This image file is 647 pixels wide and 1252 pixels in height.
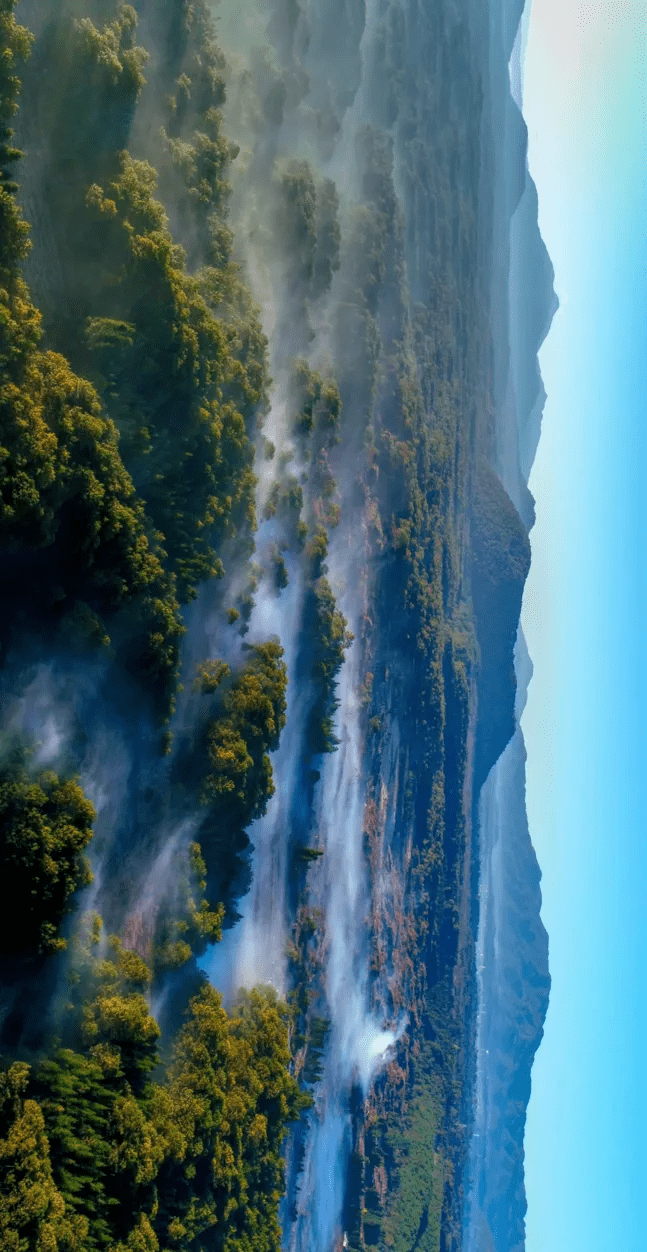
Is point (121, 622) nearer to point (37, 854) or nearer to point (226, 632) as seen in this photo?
point (37, 854)

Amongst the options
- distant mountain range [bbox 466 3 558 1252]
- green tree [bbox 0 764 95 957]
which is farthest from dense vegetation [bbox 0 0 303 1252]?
distant mountain range [bbox 466 3 558 1252]

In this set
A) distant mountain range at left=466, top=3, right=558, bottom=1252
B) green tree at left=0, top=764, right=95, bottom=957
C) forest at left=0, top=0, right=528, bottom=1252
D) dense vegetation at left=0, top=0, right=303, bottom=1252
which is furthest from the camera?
distant mountain range at left=466, top=3, right=558, bottom=1252

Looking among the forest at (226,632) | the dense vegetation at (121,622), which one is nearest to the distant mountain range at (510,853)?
the forest at (226,632)

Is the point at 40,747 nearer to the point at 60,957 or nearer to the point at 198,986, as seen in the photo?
the point at 60,957

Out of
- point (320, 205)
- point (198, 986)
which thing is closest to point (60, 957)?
point (198, 986)

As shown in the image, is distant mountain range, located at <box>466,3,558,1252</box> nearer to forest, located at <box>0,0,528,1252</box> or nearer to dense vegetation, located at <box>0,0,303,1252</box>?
forest, located at <box>0,0,528,1252</box>

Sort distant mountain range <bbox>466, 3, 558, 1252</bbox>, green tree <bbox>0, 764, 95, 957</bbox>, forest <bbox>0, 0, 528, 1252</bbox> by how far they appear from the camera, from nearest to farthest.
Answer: green tree <bbox>0, 764, 95, 957</bbox> < forest <bbox>0, 0, 528, 1252</bbox> < distant mountain range <bbox>466, 3, 558, 1252</bbox>

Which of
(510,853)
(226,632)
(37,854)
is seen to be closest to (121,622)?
(37,854)

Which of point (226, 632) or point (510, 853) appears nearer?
point (226, 632)
